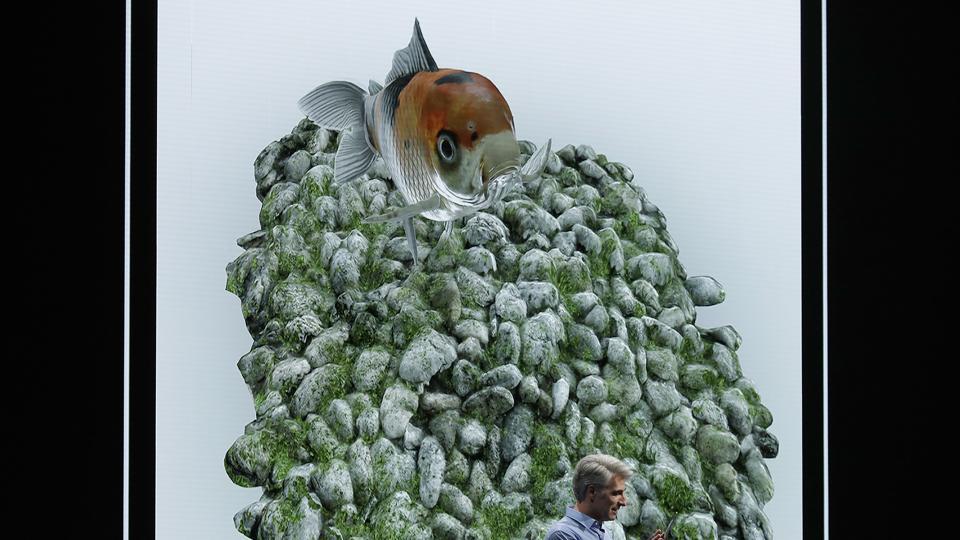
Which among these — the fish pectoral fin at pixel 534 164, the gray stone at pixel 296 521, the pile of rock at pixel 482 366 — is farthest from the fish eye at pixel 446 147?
the gray stone at pixel 296 521

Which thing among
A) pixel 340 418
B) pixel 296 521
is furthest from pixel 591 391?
pixel 296 521

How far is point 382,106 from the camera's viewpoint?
195 cm

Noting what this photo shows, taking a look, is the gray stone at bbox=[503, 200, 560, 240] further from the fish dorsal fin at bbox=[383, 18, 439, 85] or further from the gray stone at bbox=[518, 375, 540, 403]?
the fish dorsal fin at bbox=[383, 18, 439, 85]

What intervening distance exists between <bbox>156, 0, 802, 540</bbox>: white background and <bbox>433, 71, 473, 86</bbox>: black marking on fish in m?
0.34

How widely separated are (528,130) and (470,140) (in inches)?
18.3

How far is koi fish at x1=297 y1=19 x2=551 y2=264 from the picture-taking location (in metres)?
1.77

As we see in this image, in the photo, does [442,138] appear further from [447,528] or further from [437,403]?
[447,528]

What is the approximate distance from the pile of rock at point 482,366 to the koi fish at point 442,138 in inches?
10.1

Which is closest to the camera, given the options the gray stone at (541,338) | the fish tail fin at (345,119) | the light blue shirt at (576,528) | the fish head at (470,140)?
the fish head at (470,140)

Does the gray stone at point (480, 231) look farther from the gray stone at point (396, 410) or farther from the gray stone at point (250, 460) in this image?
the gray stone at point (250, 460)

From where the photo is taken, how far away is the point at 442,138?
1786 mm

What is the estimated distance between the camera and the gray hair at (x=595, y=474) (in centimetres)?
192
